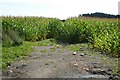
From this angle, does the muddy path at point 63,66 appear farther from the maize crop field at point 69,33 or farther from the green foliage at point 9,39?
the green foliage at point 9,39

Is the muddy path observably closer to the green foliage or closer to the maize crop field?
the maize crop field

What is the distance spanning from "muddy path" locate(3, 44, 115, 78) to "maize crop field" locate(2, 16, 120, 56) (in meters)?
1.11

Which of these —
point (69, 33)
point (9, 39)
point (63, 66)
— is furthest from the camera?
point (69, 33)

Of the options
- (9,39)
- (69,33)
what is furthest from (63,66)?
(69,33)

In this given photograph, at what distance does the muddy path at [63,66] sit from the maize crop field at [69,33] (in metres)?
1.11

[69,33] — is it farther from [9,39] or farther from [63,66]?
[63,66]

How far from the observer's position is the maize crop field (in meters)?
11.9

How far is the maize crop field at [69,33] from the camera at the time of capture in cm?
1192

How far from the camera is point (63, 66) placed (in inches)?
351

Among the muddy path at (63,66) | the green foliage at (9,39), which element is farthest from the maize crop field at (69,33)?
the muddy path at (63,66)

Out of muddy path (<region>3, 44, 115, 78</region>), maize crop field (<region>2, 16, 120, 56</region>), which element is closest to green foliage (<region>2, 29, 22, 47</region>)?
maize crop field (<region>2, 16, 120, 56</region>)

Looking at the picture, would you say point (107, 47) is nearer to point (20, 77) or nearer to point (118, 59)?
point (118, 59)

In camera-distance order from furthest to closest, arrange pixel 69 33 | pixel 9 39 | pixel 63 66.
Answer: pixel 69 33 < pixel 9 39 < pixel 63 66

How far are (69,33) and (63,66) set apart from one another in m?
8.27
